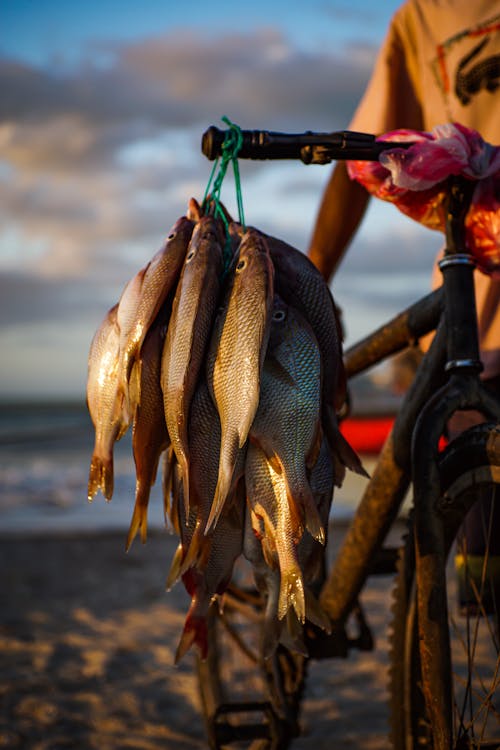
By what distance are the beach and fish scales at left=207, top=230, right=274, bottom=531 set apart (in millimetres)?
2089

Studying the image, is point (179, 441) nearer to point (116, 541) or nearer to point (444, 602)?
point (444, 602)

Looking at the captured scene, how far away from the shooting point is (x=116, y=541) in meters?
7.07

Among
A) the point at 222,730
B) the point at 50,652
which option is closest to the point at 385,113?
the point at 222,730

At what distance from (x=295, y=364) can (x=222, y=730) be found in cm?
134

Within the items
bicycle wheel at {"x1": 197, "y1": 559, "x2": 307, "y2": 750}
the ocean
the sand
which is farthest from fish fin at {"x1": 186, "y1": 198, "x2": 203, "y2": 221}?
the ocean

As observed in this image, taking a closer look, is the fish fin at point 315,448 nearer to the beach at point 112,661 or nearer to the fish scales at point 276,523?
the fish scales at point 276,523

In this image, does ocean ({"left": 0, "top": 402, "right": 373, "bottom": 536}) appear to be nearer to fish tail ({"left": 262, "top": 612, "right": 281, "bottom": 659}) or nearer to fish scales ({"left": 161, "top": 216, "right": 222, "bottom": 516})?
fish tail ({"left": 262, "top": 612, "right": 281, "bottom": 659})

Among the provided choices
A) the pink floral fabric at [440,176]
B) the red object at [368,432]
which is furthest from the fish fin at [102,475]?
the red object at [368,432]

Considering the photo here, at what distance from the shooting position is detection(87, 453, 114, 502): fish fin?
151 centimetres

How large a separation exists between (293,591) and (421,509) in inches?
14.7

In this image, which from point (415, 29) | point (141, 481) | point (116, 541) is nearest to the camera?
point (141, 481)

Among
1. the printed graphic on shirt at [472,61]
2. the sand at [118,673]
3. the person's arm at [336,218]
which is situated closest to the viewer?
the printed graphic on shirt at [472,61]

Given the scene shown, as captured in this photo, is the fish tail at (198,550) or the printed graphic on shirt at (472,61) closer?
the fish tail at (198,550)

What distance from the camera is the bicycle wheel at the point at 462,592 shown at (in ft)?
4.84
